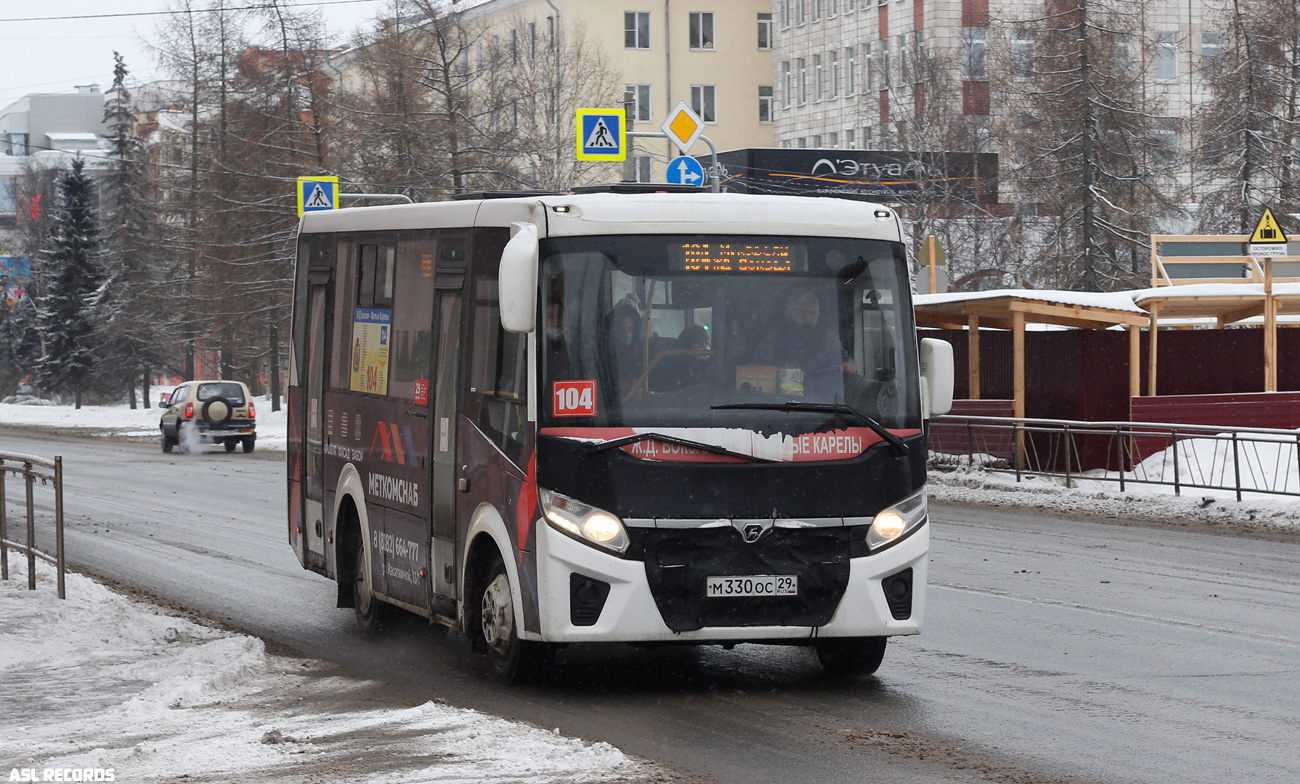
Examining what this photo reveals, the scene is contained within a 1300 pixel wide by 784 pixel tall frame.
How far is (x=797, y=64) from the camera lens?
88.2 meters

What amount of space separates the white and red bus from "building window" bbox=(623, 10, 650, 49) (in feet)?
273

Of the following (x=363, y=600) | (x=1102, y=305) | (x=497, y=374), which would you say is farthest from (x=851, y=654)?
(x=1102, y=305)

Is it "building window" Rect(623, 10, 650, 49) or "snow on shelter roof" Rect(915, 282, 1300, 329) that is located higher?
"building window" Rect(623, 10, 650, 49)

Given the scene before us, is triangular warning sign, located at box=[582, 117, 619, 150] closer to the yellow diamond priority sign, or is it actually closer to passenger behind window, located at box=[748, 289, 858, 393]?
the yellow diamond priority sign

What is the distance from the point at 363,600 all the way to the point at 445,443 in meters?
2.17

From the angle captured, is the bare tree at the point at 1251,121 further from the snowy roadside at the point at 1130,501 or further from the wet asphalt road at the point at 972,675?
the wet asphalt road at the point at 972,675

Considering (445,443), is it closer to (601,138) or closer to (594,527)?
(594,527)

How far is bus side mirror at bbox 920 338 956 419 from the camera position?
9.86 m

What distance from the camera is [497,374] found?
9672 mm

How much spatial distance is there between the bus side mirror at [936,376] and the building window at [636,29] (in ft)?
273

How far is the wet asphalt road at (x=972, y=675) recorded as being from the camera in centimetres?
779

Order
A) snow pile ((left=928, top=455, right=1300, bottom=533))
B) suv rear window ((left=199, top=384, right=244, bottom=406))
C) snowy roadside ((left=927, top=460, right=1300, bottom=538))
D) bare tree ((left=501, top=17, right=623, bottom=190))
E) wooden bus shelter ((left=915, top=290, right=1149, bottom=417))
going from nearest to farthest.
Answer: snowy roadside ((left=927, top=460, right=1300, bottom=538)) → snow pile ((left=928, top=455, right=1300, bottom=533)) → wooden bus shelter ((left=915, top=290, right=1149, bottom=417)) → suv rear window ((left=199, top=384, right=244, bottom=406)) → bare tree ((left=501, top=17, right=623, bottom=190))

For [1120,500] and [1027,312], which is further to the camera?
[1027,312]

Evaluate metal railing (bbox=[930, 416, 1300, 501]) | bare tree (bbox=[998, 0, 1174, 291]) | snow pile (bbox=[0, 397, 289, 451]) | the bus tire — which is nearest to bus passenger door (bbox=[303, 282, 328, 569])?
the bus tire
